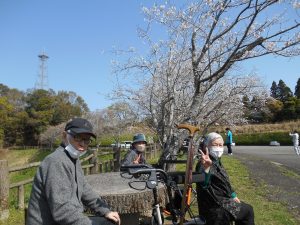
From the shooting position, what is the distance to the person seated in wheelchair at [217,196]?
12.0 feet

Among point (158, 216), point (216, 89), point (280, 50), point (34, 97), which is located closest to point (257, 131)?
point (34, 97)

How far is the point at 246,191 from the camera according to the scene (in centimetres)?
913

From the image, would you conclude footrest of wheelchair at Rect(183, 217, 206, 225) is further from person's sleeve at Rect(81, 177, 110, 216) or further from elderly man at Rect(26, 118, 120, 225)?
elderly man at Rect(26, 118, 120, 225)

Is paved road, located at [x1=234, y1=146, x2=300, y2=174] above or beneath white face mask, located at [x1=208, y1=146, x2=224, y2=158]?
beneath

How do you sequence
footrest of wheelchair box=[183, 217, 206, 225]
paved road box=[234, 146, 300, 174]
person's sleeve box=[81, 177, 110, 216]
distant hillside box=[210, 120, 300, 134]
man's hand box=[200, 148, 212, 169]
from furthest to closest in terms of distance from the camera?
1. distant hillside box=[210, 120, 300, 134]
2. paved road box=[234, 146, 300, 174]
3. footrest of wheelchair box=[183, 217, 206, 225]
4. man's hand box=[200, 148, 212, 169]
5. person's sleeve box=[81, 177, 110, 216]

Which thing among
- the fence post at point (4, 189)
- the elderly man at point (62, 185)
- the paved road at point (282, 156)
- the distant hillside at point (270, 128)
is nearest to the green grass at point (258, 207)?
the fence post at point (4, 189)

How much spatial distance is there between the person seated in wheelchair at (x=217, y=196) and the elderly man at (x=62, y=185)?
1.25 metres

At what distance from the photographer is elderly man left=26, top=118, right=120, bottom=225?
8.48 ft

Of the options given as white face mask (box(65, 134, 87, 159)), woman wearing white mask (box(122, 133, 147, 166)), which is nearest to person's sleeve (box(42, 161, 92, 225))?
white face mask (box(65, 134, 87, 159))

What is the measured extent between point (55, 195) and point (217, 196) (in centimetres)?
173

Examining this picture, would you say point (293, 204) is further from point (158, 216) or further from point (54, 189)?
point (54, 189)

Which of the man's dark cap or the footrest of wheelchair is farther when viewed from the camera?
the footrest of wheelchair

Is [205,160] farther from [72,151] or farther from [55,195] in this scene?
[55,195]

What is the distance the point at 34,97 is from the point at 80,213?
194ft
